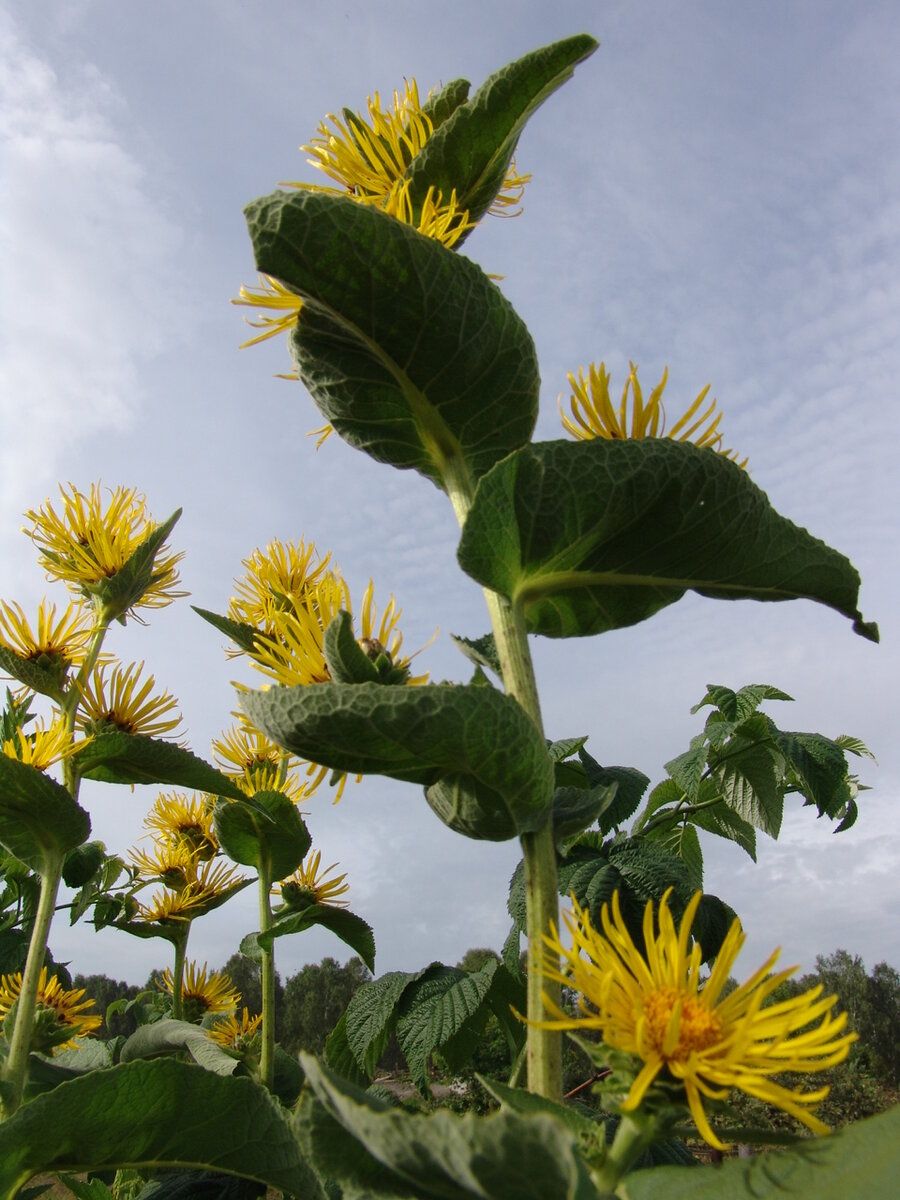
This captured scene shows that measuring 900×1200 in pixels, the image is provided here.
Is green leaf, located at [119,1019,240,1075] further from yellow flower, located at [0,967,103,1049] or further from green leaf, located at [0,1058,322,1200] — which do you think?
green leaf, located at [0,1058,322,1200]

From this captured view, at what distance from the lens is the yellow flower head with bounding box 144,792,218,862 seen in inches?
127

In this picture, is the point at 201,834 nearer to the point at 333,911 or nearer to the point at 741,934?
the point at 333,911

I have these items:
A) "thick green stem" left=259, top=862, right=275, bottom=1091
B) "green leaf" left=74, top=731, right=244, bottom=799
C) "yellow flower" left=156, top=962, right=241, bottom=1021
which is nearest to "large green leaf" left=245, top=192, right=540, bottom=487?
"green leaf" left=74, top=731, right=244, bottom=799

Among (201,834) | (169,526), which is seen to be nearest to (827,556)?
(169,526)

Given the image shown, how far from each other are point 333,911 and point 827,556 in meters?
1.81

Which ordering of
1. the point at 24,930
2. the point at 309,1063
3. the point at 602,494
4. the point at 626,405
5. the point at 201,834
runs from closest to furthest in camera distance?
the point at 309,1063 < the point at 602,494 < the point at 626,405 < the point at 24,930 < the point at 201,834

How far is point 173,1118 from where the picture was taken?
3.87ft

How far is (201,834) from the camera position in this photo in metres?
3.27

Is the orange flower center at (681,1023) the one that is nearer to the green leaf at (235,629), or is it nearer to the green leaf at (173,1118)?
the green leaf at (173,1118)

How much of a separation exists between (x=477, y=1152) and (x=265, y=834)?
1895 millimetres

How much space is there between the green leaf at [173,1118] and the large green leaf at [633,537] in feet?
2.49

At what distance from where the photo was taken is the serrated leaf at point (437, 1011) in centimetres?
183

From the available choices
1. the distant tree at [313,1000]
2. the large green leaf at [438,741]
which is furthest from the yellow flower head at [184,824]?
the distant tree at [313,1000]

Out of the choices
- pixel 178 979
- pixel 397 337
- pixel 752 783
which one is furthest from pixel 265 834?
pixel 397 337
